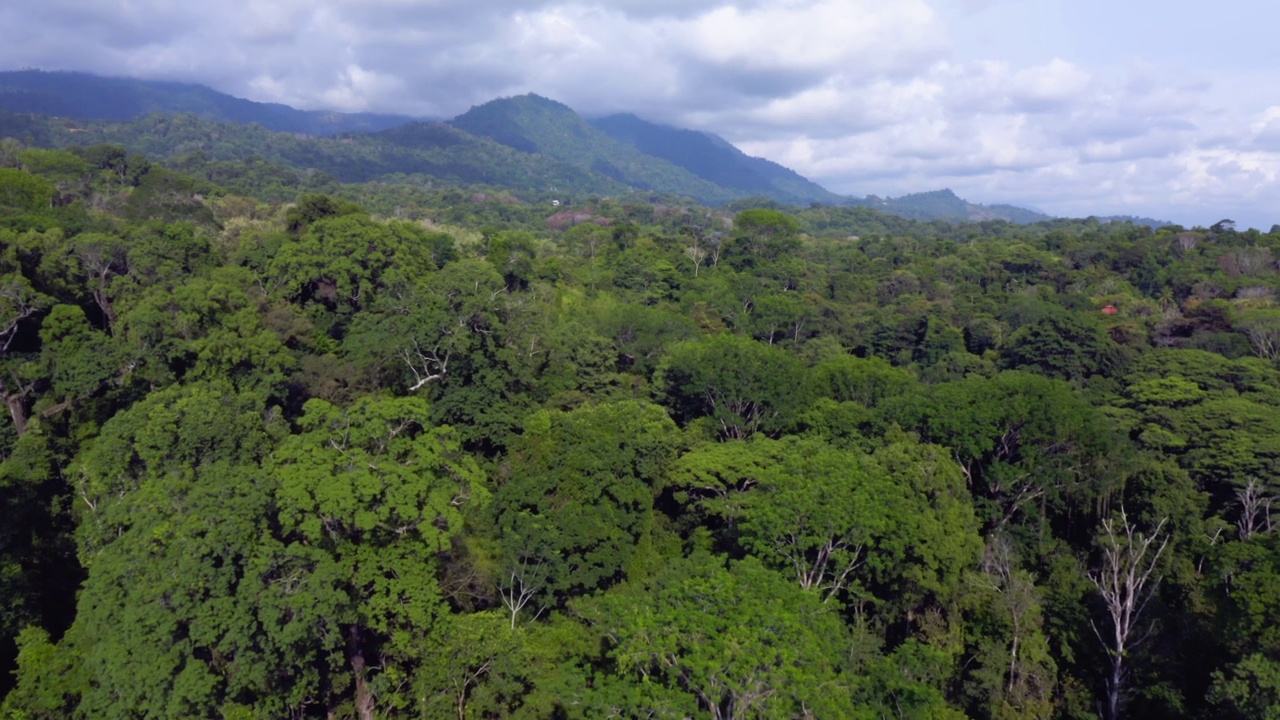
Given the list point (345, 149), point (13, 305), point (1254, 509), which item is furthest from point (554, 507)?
point (345, 149)

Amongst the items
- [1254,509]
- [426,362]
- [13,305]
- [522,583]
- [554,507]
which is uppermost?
[13,305]

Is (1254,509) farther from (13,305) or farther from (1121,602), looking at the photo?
(13,305)

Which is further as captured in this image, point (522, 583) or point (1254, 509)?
point (1254, 509)

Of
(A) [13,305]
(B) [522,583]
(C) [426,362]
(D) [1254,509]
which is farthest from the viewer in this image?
(C) [426,362]

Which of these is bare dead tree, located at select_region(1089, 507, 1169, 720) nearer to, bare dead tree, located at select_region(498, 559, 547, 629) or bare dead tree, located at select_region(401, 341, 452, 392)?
bare dead tree, located at select_region(498, 559, 547, 629)

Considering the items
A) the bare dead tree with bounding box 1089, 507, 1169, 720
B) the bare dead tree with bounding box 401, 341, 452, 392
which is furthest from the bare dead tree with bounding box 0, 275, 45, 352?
the bare dead tree with bounding box 1089, 507, 1169, 720

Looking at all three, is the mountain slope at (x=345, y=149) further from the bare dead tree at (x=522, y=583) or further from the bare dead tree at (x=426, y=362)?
the bare dead tree at (x=522, y=583)
